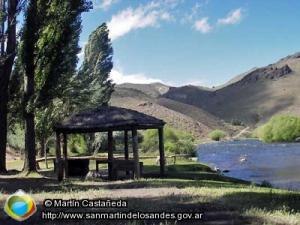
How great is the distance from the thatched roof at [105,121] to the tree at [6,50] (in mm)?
4291

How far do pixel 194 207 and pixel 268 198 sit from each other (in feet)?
10.6

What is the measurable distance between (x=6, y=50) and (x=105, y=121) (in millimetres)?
6777

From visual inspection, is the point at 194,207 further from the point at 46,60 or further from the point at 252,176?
the point at 252,176

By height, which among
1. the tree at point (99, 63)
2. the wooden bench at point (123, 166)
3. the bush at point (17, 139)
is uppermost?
the tree at point (99, 63)

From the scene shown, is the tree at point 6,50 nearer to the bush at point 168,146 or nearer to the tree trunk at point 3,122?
the tree trunk at point 3,122

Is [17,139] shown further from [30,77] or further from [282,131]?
[282,131]

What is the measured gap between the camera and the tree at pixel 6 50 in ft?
82.2

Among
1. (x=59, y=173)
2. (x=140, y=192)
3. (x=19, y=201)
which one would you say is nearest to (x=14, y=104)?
(x=59, y=173)

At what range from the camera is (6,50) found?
26516 millimetres

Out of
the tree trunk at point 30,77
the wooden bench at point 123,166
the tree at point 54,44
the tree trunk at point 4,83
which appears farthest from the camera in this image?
the tree trunk at point 4,83

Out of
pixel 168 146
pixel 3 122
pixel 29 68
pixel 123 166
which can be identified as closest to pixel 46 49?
pixel 29 68

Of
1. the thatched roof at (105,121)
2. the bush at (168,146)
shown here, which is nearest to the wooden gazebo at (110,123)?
the thatched roof at (105,121)

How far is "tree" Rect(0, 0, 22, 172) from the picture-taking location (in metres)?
25.1

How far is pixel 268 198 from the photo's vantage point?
14203 mm
